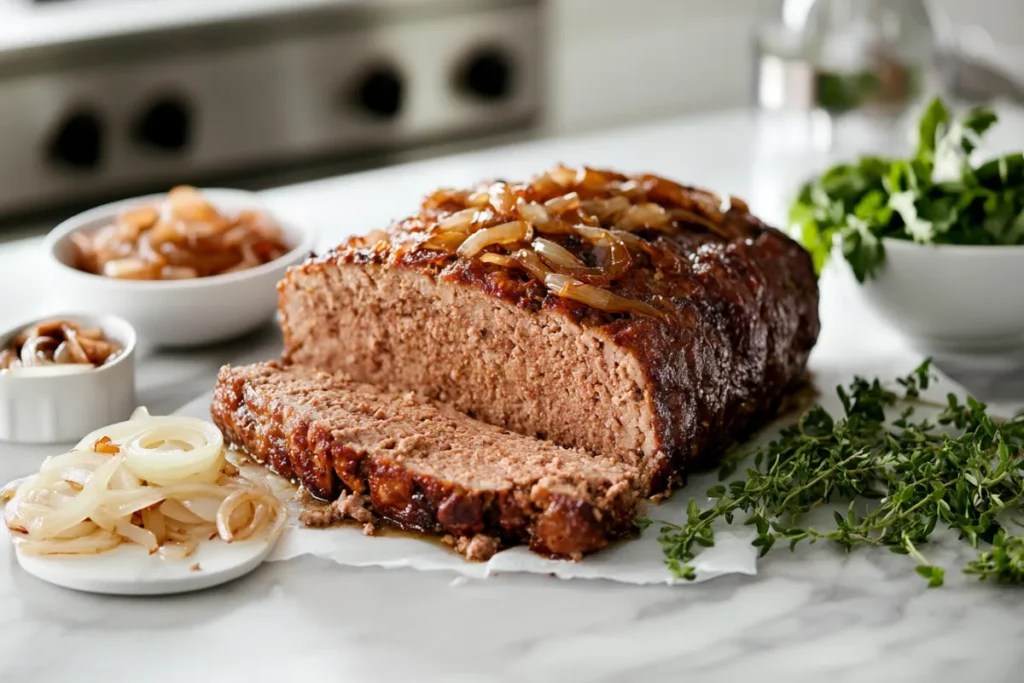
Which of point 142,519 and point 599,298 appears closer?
point 142,519

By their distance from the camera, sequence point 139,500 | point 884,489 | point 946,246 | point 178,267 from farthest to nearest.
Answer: point 178,267 → point 946,246 → point 884,489 → point 139,500

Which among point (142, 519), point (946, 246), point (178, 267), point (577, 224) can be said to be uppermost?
point (577, 224)

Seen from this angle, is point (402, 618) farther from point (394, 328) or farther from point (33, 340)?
point (33, 340)

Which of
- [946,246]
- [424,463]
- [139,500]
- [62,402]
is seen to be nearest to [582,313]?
[424,463]

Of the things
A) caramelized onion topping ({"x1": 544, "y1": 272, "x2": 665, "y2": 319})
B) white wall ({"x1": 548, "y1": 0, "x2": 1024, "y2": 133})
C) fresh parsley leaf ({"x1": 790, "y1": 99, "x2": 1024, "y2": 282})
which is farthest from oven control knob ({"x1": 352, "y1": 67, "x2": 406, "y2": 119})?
caramelized onion topping ({"x1": 544, "y1": 272, "x2": 665, "y2": 319})

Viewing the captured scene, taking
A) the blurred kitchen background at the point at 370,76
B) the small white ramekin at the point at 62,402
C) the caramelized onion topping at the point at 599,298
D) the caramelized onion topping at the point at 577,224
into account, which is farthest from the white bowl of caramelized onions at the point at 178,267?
the blurred kitchen background at the point at 370,76

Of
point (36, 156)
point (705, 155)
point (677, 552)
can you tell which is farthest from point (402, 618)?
point (36, 156)

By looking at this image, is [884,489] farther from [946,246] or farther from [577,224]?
[577,224]

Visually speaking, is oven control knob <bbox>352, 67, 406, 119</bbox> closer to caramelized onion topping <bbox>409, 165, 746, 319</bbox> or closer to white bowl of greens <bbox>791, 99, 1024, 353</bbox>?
caramelized onion topping <bbox>409, 165, 746, 319</bbox>
